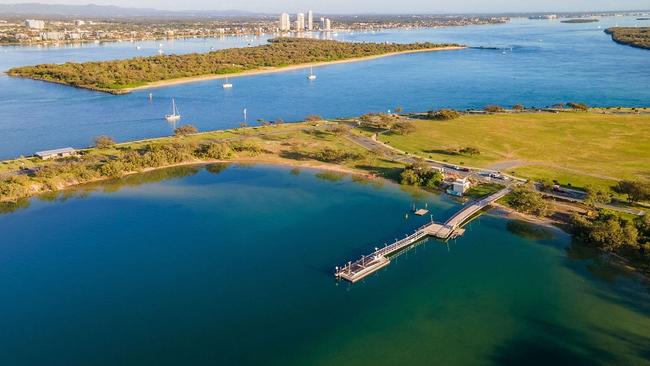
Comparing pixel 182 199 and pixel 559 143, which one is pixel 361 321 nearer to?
pixel 182 199

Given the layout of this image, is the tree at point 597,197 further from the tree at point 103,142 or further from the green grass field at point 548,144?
the tree at point 103,142

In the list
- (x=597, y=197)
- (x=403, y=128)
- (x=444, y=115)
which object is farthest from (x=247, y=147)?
(x=597, y=197)

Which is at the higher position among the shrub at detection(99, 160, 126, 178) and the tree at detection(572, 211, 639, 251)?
the shrub at detection(99, 160, 126, 178)

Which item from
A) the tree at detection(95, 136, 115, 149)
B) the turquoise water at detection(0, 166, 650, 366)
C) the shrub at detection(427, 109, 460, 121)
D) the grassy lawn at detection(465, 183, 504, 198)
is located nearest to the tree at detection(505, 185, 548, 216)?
the turquoise water at detection(0, 166, 650, 366)

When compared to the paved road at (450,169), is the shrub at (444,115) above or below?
above

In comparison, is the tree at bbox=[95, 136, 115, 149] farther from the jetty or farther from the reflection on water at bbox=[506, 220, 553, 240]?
the reflection on water at bbox=[506, 220, 553, 240]

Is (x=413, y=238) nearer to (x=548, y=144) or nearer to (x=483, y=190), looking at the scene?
(x=483, y=190)

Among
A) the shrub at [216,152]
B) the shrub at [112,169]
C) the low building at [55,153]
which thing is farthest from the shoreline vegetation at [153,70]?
the shrub at [112,169]
